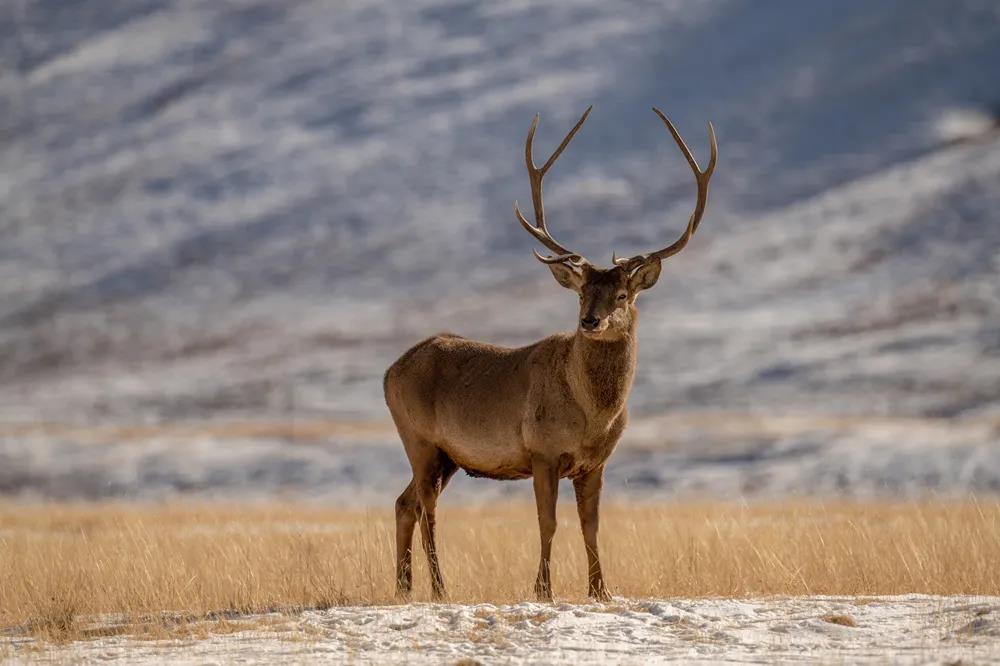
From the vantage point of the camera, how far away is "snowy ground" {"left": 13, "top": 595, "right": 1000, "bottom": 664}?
24.1ft

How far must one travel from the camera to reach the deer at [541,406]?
10.1 metres

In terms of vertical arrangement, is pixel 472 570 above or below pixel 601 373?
below

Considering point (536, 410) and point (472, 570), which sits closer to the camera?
point (536, 410)

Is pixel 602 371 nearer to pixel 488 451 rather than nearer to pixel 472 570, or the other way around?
pixel 488 451

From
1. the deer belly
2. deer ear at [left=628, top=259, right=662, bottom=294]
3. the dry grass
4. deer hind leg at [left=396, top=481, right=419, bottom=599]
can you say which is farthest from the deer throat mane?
deer hind leg at [left=396, top=481, right=419, bottom=599]

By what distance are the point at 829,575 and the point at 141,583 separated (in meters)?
5.69

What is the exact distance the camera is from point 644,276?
10.4m

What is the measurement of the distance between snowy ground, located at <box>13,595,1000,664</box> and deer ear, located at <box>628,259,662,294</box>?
2.51 meters

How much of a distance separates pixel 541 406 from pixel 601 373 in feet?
1.75

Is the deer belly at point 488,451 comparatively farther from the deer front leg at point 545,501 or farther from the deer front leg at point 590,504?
the deer front leg at point 590,504

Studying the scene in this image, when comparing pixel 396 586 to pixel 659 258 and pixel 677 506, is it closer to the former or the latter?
pixel 659 258

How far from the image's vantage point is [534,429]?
33.5 ft

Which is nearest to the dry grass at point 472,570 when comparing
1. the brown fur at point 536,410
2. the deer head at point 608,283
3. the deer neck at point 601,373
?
the brown fur at point 536,410

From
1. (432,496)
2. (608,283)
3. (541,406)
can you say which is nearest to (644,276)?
(608,283)
